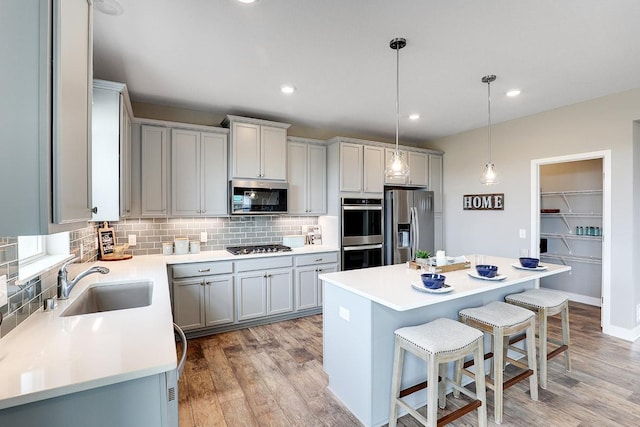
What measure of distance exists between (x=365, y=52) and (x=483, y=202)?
3288 mm

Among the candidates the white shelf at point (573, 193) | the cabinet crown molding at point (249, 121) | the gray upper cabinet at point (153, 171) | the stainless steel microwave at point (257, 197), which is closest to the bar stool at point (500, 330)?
the stainless steel microwave at point (257, 197)

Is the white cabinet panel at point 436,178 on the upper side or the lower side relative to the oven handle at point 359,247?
upper

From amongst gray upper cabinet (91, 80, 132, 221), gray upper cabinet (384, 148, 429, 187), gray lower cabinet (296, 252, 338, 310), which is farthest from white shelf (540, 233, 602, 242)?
gray upper cabinet (91, 80, 132, 221)

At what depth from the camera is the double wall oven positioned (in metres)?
4.32

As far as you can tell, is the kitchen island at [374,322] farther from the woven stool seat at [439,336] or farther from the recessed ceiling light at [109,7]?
the recessed ceiling light at [109,7]

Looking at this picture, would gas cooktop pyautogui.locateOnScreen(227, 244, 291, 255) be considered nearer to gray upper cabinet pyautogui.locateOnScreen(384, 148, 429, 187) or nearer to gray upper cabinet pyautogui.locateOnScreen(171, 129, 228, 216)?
gray upper cabinet pyautogui.locateOnScreen(171, 129, 228, 216)

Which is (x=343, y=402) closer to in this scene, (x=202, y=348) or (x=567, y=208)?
(x=202, y=348)

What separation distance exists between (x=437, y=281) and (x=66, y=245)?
2589 millimetres

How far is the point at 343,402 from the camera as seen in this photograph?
226cm

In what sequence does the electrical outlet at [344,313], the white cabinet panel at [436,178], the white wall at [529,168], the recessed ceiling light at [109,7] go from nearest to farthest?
1. the recessed ceiling light at [109,7]
2. the electrical outlet at [344,313]
3. the white wall at [529,168]
4. the white cabinet panel at [436,178]

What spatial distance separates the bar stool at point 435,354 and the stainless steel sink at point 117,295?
1752 millimetres

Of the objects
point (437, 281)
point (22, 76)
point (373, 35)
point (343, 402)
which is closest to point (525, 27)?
point (373, 35)

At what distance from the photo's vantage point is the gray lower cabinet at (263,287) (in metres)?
3.60

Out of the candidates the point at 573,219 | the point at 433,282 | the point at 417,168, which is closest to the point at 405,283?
the point at 433,282
